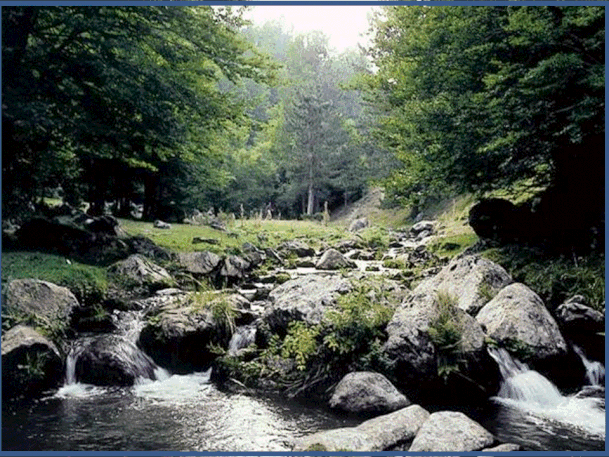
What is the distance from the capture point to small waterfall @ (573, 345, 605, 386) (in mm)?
8516

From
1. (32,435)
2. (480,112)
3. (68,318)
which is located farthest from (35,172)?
(480,112)

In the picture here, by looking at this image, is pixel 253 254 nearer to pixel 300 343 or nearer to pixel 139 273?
pixel 139 273

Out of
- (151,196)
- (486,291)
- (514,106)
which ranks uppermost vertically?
(514,106)

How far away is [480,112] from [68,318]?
8945 millimetres

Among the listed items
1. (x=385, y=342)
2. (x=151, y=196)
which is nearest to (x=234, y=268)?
(x=151, y=196)

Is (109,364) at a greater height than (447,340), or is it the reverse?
(447,340)

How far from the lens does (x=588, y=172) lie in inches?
476

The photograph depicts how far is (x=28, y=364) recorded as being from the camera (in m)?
7.89

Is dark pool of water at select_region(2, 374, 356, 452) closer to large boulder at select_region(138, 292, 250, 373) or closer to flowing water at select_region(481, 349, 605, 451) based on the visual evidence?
large boulder at select_region(138, 292, 250, 373)

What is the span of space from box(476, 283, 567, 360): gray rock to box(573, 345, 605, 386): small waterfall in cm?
38

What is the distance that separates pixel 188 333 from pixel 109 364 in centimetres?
142

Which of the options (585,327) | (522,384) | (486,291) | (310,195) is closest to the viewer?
(522,384)

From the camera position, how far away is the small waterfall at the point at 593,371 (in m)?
8.52

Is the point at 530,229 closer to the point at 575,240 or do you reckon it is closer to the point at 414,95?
the point at 575,240
